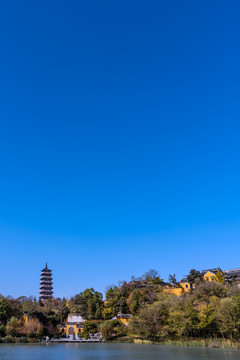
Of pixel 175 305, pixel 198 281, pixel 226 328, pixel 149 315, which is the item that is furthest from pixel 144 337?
pixel 198 281

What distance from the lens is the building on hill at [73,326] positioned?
144ft

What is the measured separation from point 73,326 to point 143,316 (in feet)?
52.9

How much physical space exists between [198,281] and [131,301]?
11.2 metres

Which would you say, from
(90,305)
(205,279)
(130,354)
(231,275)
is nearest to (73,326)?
(90,305)

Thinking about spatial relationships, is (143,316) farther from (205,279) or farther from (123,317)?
(205,279)

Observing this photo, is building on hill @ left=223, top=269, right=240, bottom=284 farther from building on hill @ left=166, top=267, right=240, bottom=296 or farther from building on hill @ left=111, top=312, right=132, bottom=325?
building on hill @ left=111, top=312, right=132, bottom=325

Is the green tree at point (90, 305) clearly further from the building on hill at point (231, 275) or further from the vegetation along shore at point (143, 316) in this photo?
the building on hill at point (231, 275)

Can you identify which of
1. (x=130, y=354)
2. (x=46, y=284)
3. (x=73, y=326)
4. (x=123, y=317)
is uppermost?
(x=46, y=284)

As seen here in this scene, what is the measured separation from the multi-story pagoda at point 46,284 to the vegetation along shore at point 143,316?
84.2ft

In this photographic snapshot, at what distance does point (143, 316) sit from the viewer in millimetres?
34000

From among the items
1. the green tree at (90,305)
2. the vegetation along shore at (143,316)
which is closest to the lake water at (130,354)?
the vegetation along shore at (143,316)

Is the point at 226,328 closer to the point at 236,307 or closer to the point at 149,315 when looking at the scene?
the point at 236,307

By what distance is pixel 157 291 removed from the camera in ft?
150

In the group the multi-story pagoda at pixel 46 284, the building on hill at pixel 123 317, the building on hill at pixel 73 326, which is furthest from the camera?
the multi-story pagoda at pixel 46 284
